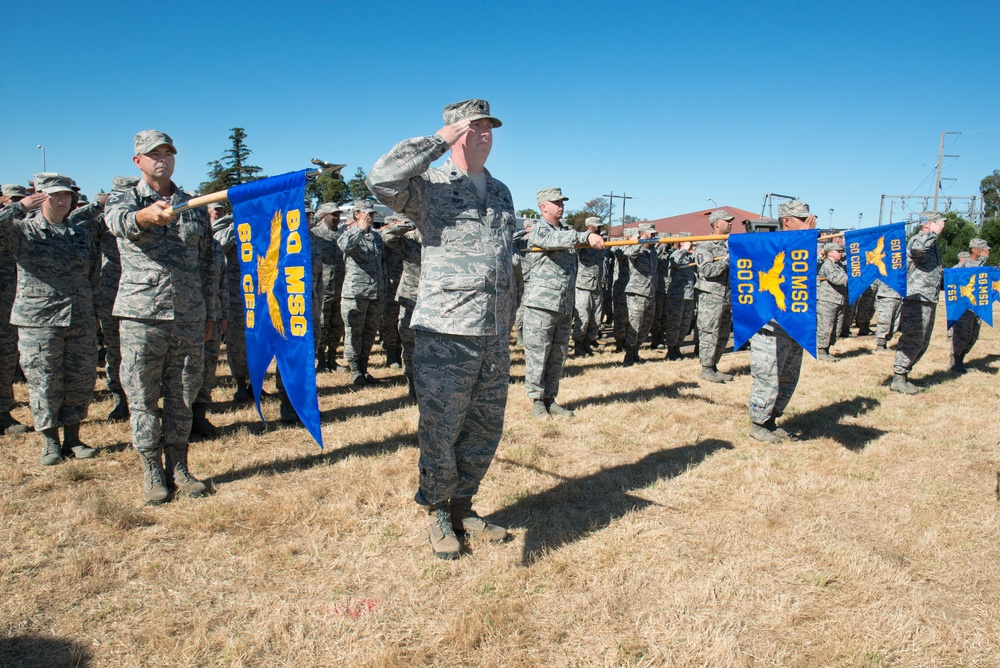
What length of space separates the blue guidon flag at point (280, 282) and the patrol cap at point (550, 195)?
376 centimetres

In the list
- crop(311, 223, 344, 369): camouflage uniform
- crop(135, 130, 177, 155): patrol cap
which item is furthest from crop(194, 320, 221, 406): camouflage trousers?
crop(135, 130, 177, 155): patrol cap

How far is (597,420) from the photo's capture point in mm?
6383

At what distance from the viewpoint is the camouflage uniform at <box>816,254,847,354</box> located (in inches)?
429

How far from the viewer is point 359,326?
7.95 m

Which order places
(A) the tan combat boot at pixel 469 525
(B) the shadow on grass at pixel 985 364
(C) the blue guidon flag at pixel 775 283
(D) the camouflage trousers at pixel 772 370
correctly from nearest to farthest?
(A) the tan combat boot at pixel 469 525 < (C) the blue guidon flag at pixel 775 283 < (D) the camouflage trousers at pixel 772 370 < (B) the shadow on grass at pixel 985 364

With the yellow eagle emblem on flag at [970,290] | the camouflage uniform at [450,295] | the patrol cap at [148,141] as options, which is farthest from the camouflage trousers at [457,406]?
the yellow eagle emblem on flag at [970,290]

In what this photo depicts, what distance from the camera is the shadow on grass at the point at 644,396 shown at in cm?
725

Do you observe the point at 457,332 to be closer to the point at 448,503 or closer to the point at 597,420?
the point at 448,503

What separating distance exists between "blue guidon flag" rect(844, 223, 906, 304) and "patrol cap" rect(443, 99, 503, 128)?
14.4ft

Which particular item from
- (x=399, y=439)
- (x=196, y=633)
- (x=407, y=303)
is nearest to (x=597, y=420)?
(x=399, y=439)

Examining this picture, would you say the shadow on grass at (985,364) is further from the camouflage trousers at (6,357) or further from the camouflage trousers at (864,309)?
the camouflage trousers at (6,357)

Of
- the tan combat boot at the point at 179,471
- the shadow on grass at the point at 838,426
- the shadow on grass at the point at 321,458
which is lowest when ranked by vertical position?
the shadow on grass at the point at 321,458

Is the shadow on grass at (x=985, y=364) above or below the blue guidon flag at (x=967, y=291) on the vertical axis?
below

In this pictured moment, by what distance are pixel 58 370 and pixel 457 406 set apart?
12.8 ft
